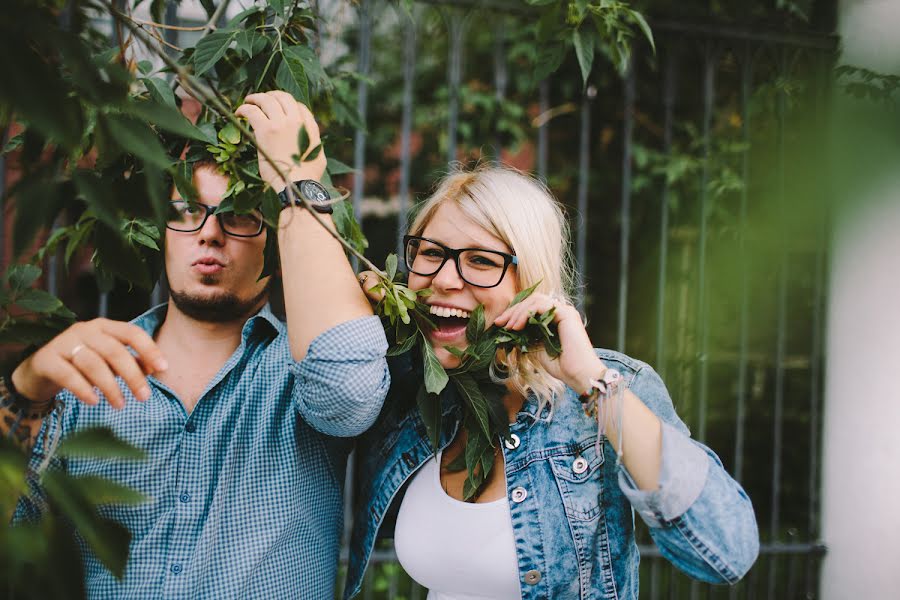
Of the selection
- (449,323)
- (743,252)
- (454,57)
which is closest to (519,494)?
(449,323)

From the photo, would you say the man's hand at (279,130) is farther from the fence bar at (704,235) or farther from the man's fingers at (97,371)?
the fence bar at (704,235)

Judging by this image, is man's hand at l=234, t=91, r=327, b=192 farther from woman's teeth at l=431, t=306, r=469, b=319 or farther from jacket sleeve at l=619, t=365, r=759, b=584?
jacket sleeve at l=619, t=365, r=759, b=584

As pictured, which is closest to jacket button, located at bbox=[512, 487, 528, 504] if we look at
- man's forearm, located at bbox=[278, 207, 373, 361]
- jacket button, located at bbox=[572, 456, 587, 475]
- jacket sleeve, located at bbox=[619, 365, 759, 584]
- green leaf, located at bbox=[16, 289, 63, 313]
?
jacket button, located at bbox=[572, 456, 587, 475]

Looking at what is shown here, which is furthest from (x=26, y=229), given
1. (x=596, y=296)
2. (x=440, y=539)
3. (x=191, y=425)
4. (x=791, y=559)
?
(x=596, y=296)

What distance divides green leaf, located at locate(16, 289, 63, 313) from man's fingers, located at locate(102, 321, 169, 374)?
10 centimetres

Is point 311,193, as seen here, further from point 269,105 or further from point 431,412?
point 431,412

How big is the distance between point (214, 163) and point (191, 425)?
0.51m

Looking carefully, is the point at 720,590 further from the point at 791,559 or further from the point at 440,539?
the point at 440,539

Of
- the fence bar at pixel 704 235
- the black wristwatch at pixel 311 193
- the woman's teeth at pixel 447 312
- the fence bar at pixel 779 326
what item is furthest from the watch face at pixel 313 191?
the fence bar at pixel 779 326

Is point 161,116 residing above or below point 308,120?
below

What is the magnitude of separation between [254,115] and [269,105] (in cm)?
3

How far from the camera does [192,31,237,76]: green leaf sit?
129 cm

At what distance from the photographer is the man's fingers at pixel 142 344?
2.72ft

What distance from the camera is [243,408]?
51.1 inches
